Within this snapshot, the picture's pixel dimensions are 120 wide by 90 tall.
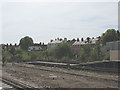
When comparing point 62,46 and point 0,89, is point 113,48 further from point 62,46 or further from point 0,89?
point 62,46

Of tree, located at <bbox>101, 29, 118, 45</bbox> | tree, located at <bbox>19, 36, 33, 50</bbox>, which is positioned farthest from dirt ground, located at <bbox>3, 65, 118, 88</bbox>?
tree, located at <bbox>19, 36, 33, 50</bbox>

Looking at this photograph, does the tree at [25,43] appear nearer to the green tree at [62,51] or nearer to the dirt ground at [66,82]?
the green tree at [62,51]

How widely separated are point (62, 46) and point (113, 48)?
2650cm

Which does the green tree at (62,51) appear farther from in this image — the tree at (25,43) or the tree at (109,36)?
the tree at (25,43)

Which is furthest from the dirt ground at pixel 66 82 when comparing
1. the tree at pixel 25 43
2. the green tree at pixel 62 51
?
the tree at pixel 25 43

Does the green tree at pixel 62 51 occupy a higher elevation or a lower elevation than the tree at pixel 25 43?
lower

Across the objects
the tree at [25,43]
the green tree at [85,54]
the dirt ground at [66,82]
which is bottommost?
the dirt ground at [66,82]

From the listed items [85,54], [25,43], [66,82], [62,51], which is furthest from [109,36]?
[25,43]

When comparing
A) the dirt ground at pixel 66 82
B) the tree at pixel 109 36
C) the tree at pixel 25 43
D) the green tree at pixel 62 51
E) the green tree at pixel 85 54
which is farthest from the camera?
the tree at pixel 25 43

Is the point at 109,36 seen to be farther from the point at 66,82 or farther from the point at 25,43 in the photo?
the point at 25,43

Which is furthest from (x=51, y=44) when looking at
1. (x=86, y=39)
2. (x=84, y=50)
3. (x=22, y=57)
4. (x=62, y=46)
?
(x=84, y=50)

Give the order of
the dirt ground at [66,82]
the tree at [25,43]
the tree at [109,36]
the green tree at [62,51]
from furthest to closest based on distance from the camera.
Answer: the tree at [25,43]
the tree at [109,36]
the green tree at [62,51]
the dirt ground at [66,82]

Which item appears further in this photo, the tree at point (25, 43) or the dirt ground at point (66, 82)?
the tree at point (25, 43)

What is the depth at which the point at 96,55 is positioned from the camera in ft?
136
